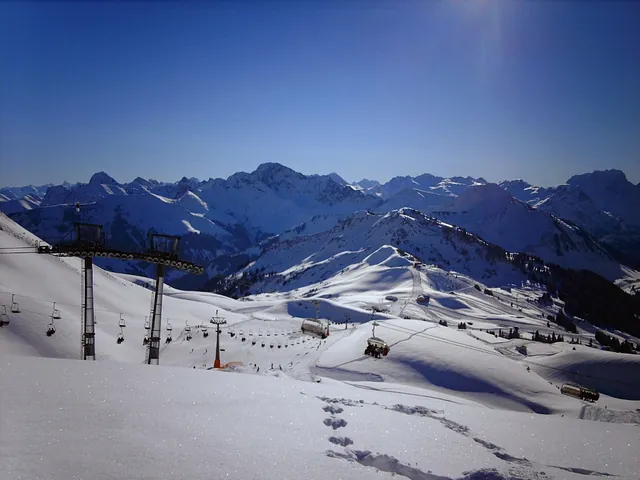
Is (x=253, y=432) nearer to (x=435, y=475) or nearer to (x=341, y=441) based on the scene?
(x=341, y=441)

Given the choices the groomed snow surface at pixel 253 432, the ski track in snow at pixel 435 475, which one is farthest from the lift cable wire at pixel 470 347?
the ski track in snow at pixel 435 475

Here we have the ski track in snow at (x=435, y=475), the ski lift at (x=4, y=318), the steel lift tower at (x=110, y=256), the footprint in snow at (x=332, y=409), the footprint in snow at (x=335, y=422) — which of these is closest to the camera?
the ski track in snow at (x=435, y=475)

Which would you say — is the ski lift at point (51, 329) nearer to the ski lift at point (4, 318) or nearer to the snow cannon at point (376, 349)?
the ski lift at point (4, 318)

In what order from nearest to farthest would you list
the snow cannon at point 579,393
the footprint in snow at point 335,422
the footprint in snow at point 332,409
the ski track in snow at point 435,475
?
1. the ski track in snow at point 435,475
2. the footprint in snow at point 335,422
3. the footprint in snow at point 332,409
4. the snow cannon at point 579,393

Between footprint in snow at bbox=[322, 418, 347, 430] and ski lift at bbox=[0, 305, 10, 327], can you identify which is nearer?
footprint in snow at bbox=[322, 418, 347, 430]

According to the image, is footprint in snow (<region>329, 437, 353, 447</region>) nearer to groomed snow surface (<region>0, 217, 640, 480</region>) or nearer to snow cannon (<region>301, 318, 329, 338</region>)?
groomed snow surface (<region>0, 217, 640, 480</region>)

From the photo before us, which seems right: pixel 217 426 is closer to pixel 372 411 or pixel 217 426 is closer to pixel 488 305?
pixel 372 411

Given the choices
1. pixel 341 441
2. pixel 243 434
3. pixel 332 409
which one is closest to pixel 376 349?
pixel 332 409

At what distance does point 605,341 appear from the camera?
149m

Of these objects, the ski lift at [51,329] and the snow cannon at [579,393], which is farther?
the ski lift at [51,329]

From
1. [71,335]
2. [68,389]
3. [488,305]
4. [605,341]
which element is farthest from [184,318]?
[605,341]

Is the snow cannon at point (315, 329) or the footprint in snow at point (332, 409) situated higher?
the footprint in snow at point (332, 409)

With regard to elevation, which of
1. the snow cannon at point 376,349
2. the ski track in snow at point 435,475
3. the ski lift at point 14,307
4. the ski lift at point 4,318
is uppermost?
the ski track in snow at point 435,475

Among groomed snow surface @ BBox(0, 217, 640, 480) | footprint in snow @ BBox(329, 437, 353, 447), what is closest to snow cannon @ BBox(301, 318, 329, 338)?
groomed snow surface @ BBox(0, 217, 640, 480)
